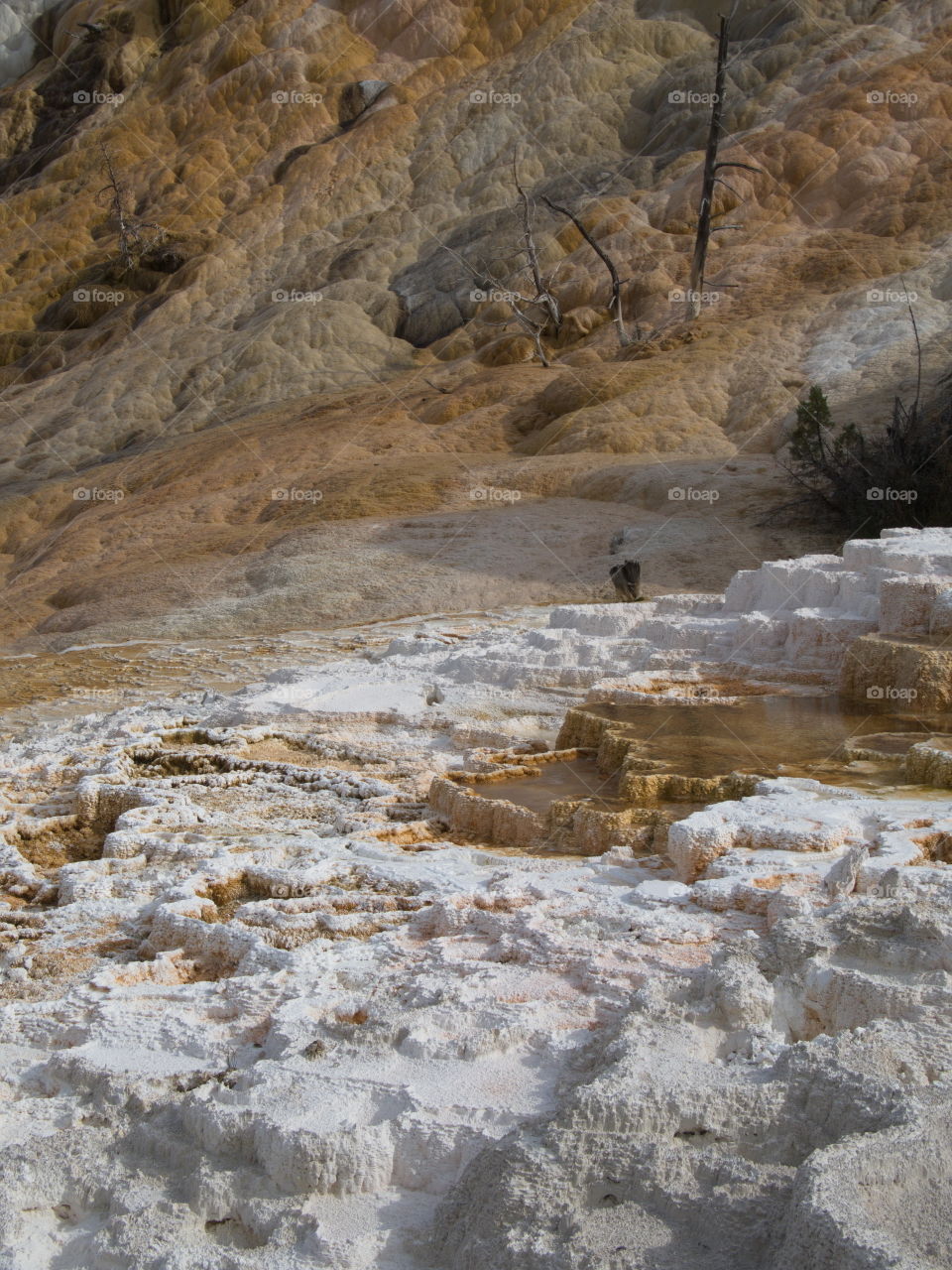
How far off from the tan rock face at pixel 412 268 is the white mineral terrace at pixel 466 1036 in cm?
718

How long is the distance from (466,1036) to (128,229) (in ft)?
106

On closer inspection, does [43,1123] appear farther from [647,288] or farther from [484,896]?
[647,288]

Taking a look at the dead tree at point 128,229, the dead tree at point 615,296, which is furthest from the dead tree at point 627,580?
the dead tree at point 128,229

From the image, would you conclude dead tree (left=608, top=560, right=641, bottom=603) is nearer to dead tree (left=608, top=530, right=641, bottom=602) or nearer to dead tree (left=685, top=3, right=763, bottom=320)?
dead tree (left=608, top=530, right=641, bottom=602)

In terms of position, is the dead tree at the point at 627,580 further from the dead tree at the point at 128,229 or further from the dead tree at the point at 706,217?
the dead tree at the point at 128,229

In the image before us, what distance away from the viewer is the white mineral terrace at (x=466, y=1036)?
7.36ft

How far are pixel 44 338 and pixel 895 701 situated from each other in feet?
99.4

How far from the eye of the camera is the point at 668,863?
4.06 metres

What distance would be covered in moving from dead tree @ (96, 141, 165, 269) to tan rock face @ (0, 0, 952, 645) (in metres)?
0.46

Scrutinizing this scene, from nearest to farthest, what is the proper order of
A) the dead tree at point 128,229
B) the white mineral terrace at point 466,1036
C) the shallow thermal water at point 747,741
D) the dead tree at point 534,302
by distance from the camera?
the white mineral terrace at point 466,1036 < the shallow thermal water at point 747,741 < the dead tree at point 534,302 < the dead tree at point 128,229

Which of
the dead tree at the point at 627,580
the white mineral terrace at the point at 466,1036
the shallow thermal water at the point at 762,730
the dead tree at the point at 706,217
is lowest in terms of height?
the dead tree at the point at 627,580

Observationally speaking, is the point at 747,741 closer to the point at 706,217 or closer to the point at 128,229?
the point at 706,217

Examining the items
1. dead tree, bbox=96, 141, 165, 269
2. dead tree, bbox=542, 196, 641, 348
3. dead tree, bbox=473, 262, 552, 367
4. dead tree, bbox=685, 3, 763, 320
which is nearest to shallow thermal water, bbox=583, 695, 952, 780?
dead tree, bbox=685, 3, 763, 320

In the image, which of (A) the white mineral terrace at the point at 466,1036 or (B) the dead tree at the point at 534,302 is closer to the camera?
(A) the white mineral terrace at the point at 466,1036
